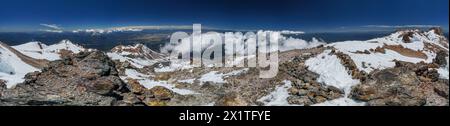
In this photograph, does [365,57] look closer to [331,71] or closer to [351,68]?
[331,71]

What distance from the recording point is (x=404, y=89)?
28.9m

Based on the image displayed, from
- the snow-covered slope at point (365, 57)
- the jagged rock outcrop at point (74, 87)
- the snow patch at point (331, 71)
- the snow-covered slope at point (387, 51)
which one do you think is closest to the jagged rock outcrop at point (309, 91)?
the snow-covered slope at point (365, 57)

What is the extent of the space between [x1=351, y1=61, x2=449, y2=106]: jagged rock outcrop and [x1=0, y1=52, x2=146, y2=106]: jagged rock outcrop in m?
13.3

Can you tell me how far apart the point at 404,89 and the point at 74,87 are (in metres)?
19.9

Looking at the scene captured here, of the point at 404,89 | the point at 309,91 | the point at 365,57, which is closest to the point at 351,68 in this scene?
the point at 309,91

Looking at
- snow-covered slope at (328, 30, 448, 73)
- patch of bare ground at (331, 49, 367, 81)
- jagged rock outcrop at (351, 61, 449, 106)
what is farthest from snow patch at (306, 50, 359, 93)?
snow-covered slope at (328, 30, 448, 73)

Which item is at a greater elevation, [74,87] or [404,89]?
[404,89]

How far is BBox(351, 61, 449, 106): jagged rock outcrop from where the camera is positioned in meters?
27.2

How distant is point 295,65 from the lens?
44594mm

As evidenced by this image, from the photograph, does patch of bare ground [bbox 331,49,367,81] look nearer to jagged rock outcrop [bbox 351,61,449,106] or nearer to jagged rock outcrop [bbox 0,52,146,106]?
jagged rock outcrop [bbox 351,61,449,106]
